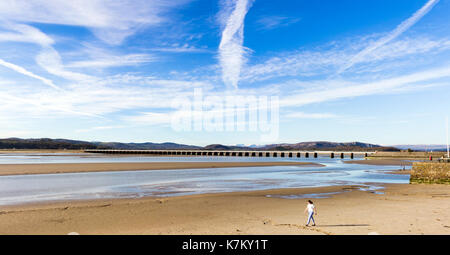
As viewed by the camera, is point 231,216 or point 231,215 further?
point 231,215

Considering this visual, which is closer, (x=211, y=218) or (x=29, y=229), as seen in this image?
(x=29, y=229)

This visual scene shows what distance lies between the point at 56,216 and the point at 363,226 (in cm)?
1376

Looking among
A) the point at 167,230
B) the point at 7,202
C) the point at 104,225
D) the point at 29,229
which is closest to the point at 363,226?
the point at 167,230

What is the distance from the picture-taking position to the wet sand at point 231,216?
40.5ft

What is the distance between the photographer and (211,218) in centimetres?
1480

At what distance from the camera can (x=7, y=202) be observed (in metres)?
18.2

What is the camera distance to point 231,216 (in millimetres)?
15117

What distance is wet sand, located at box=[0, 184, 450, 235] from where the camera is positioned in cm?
1234
